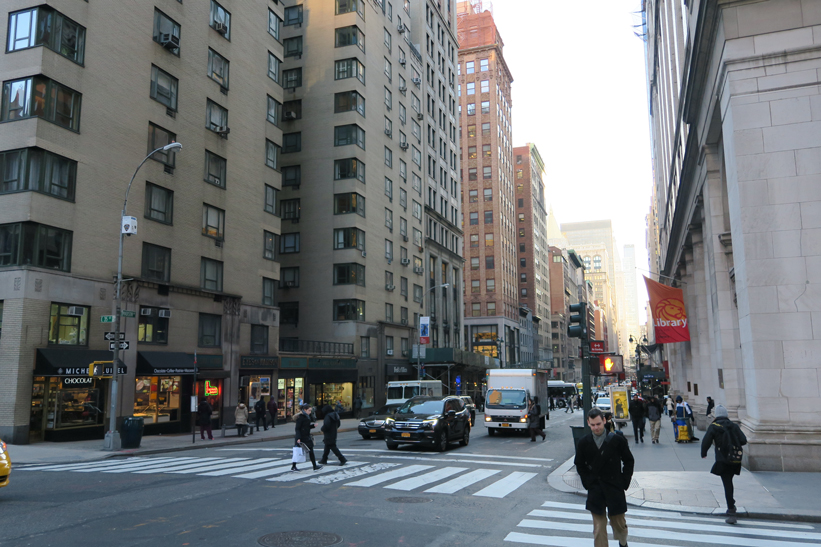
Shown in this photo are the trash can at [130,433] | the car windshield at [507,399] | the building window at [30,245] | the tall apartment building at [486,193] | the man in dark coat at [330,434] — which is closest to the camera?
the man in dark coat at [330,434]

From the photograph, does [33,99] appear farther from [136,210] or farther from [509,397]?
[509,397]

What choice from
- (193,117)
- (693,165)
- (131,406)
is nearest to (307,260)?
(193,117)

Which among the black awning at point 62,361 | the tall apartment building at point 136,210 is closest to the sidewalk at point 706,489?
the tall apartment building at point 136,210

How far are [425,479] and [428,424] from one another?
21.0 ft

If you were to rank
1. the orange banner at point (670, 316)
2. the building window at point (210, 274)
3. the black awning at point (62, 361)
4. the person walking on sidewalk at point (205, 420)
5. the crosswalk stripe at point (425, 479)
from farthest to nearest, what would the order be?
1. the building window at point (210, 274)
2. the orange banner at point (670, 316)
3. the person walking on sidewalk at point (205, 420)
4. the black awning at point (62, 361)
5. the crosswalk stripe at point (425, 479)

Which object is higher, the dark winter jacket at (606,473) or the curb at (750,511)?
the dark winter jacket at (606,473)

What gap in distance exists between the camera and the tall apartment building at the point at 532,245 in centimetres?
12269

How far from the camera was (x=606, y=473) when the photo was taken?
24.1ft

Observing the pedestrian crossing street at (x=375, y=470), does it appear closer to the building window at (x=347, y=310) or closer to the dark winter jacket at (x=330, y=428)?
the dark winter jacket at (x=330, y=428)

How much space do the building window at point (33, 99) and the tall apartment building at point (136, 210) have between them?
6 centimetres

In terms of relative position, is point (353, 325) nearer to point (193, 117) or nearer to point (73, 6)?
point (193, 117)

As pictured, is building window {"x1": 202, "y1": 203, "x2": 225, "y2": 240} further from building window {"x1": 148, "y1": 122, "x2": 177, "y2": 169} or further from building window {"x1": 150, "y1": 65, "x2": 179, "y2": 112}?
building window {"x1": 150, "y1": 65, "x2": 179, "y2": 112}

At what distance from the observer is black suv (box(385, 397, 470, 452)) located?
2109 cm

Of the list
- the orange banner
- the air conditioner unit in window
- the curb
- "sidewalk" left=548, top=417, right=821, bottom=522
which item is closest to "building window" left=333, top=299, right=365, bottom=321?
the air conditioner unit in window
